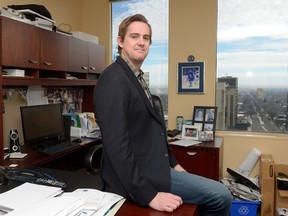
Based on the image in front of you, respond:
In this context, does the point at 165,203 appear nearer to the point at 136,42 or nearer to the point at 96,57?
the point at 136,42

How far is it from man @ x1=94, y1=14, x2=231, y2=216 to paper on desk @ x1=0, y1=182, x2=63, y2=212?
9.8 inches

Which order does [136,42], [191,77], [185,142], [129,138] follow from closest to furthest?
[129,138] < [136,42] < [185,142] < [191,77]

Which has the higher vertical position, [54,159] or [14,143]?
[14,143]

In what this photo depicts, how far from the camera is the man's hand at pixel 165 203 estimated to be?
107 cm

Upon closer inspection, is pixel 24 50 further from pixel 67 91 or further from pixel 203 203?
pixel 203 203

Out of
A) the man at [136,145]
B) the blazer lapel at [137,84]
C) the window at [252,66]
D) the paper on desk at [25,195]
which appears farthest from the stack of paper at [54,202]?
the window at [252,66]

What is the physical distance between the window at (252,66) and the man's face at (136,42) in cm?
202

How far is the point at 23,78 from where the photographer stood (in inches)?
83.9

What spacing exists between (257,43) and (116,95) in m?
2.43

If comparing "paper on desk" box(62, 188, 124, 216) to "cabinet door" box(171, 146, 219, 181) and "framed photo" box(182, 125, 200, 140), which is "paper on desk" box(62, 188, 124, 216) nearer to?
"cabinet door" box(171, 146, 219, 181)

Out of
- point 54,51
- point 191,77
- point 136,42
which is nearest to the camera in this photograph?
point 136,42

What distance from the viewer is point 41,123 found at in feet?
8.27

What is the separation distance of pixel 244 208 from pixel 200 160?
1.91 ft

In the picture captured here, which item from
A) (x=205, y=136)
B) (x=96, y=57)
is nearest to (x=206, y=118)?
(x=205, y=136)
